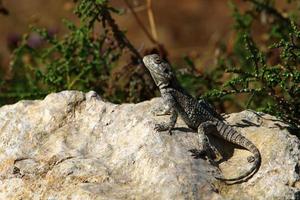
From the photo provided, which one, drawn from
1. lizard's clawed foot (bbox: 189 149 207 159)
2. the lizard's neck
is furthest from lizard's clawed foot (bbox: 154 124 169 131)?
the lizard's neck

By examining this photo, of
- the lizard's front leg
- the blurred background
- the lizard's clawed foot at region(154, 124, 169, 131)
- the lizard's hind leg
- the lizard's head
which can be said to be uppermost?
the lizard's head

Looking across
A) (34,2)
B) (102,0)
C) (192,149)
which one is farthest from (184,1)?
(192,149)

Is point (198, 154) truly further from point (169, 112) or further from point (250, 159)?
point (169, 112)

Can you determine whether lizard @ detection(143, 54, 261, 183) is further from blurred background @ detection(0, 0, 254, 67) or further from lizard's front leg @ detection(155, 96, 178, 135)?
blurred background @ detection(0, 0, 254, 67)

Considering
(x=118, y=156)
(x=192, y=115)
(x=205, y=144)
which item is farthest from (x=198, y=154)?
(x=192, y=115)

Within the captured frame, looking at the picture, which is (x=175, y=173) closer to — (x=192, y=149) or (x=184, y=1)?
(x=192, y=149)
